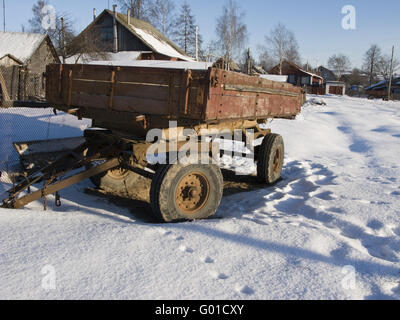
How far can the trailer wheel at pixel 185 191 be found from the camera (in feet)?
12.3

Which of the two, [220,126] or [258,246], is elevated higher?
[220,126]

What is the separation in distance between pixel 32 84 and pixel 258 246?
932 inches

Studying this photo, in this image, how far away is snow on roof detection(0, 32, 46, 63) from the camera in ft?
74.6

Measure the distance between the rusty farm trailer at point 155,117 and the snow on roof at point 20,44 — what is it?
71.1 ft

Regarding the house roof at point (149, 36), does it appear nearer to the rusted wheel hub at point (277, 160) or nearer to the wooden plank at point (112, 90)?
the rusted wheel hub at point (277, 160)

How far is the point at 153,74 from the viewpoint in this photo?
3.81m

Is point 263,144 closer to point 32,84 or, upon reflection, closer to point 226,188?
point 226,188

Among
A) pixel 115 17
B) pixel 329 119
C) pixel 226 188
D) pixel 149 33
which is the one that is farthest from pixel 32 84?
pixel 226 188

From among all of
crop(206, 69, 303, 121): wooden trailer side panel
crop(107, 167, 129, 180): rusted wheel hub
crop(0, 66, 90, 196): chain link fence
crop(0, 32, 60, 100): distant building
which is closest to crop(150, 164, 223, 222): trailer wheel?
crop(206, 69, 303, 121): wooden trailer side panel

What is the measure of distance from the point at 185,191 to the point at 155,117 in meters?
0.97

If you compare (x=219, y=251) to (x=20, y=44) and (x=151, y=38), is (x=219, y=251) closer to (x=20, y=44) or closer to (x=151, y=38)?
(x=20, y=44)

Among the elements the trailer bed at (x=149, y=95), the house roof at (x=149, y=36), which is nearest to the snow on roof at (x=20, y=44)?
the house roof at (x=149, y=36)

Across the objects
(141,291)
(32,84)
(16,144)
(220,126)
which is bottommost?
(141,291)

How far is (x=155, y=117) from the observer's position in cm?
393
